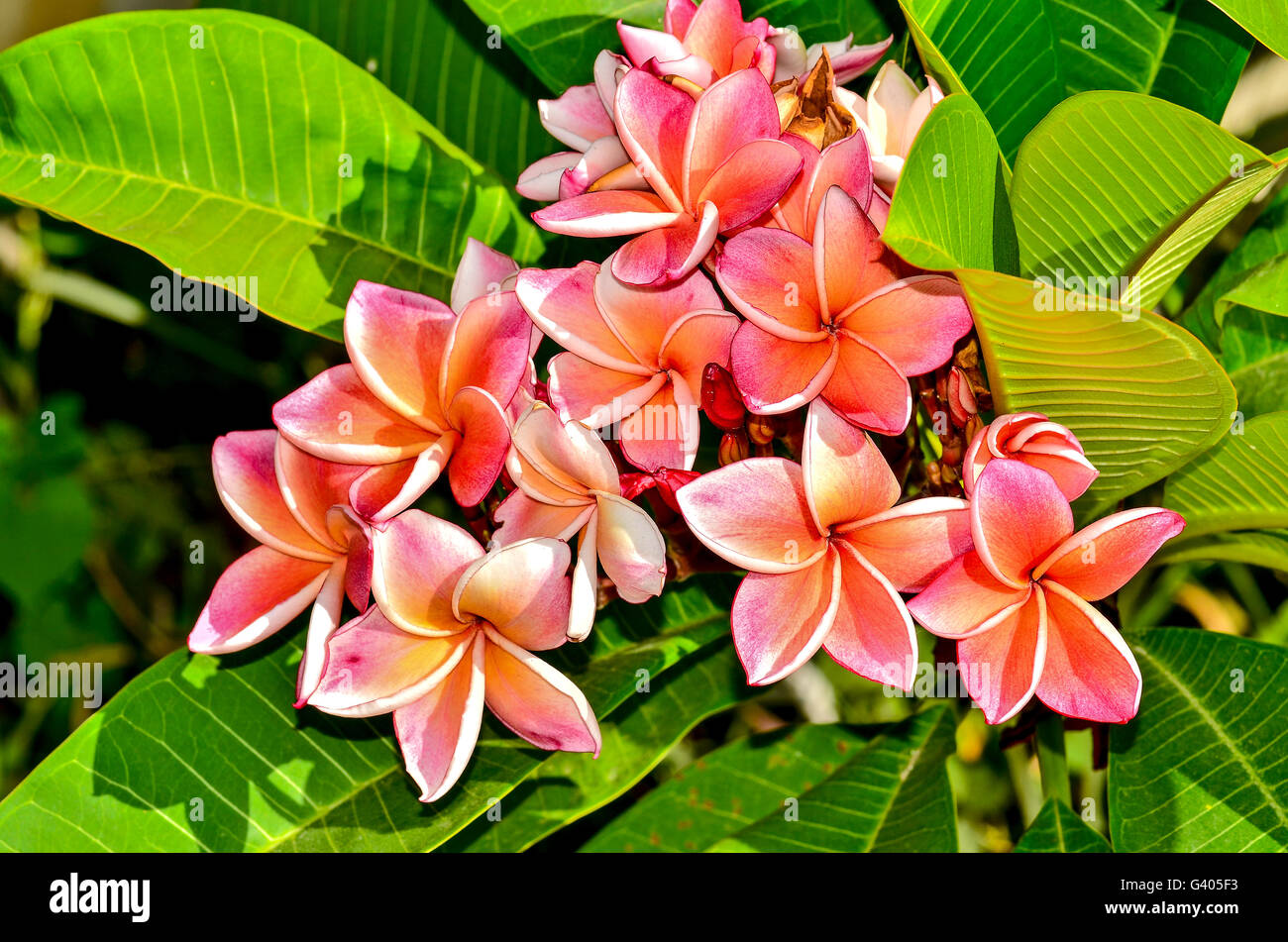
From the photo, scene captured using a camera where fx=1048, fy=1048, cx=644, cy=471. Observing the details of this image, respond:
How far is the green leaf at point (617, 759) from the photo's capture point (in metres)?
0.96

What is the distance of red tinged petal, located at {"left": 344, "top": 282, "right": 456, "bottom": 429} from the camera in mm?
761

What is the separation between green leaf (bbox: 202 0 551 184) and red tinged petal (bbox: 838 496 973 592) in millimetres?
621

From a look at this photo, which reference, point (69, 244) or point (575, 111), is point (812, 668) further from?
point (69, 244)

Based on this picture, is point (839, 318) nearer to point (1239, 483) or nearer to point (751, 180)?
point (751, 180)

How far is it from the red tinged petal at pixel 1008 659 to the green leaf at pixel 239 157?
0.61 metres

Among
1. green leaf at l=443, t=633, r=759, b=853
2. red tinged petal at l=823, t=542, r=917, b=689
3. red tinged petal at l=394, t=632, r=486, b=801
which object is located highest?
red tinged petal at l=823, t=542, r=917, b=689

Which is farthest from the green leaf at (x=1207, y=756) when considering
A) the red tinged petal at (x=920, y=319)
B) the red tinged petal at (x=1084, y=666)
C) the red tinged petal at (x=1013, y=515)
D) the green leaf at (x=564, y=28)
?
the green leaf at (x=564, y=28)

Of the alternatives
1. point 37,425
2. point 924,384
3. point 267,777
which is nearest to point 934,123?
point 924,384

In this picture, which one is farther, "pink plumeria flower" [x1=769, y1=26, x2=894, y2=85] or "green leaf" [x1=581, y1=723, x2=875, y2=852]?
"green leaf" [x1=581, y1=723, x2=875, y2=852]

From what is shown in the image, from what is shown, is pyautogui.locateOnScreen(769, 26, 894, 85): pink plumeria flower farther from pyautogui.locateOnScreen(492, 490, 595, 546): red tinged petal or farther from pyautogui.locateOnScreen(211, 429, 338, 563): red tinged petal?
pyautogui.locateOnScreen(211, 429, 338, 563): red tinged petal

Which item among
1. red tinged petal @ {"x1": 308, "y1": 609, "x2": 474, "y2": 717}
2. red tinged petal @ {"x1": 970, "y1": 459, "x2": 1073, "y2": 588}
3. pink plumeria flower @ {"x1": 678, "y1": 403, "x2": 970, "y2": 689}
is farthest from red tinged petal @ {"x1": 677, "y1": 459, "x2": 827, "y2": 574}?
red tinged petal @ {"x1": 308, "y1": 609, "x2": 474, "y2": 717}

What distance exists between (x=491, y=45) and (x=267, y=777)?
737 millimetres

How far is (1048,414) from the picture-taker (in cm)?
75

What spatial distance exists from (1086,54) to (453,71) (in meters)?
0.63
